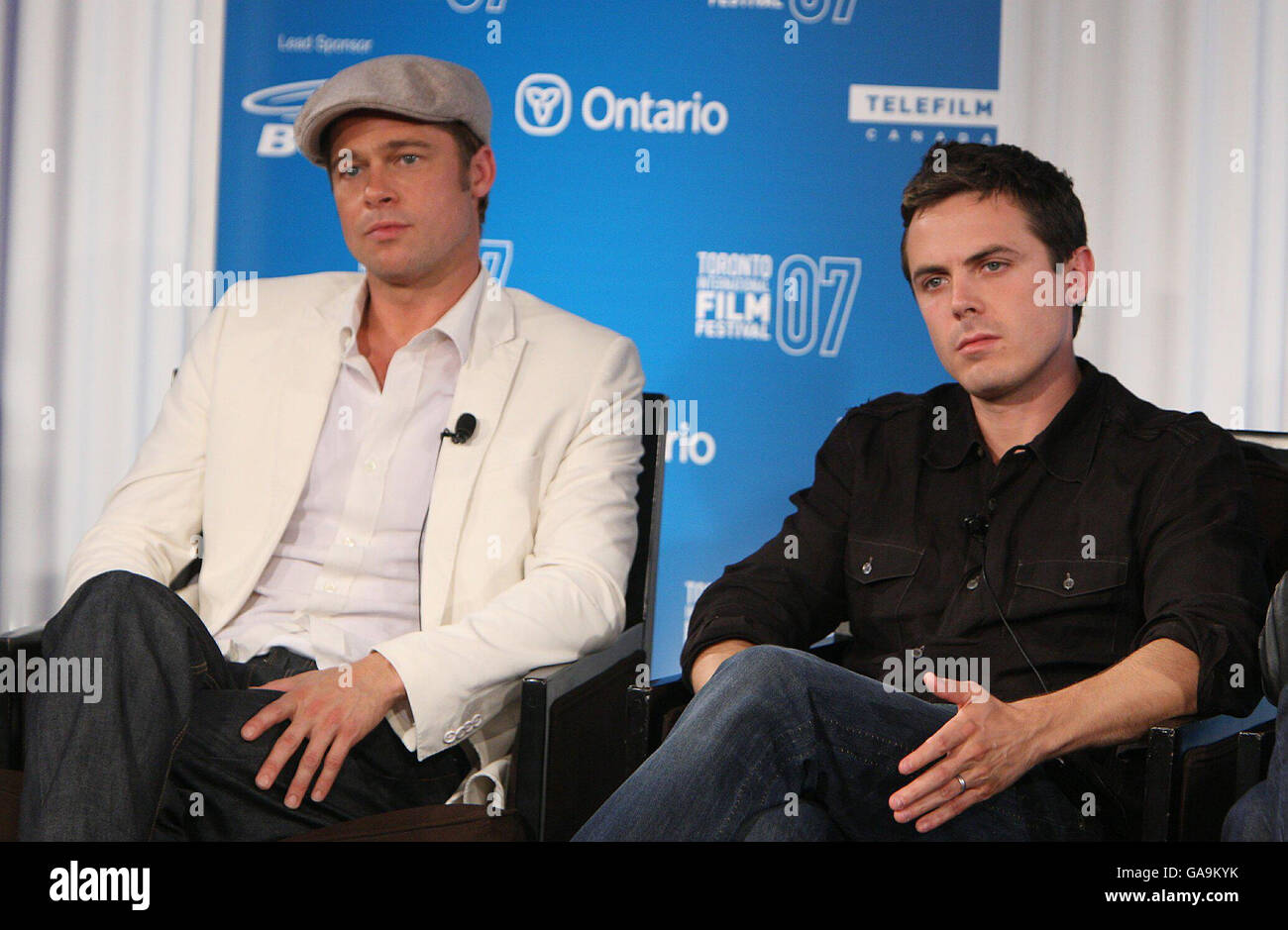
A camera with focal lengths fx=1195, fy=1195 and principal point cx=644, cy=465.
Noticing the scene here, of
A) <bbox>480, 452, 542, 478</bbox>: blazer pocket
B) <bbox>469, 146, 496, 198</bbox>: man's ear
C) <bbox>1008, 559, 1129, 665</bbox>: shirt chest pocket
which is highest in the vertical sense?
<bbox>469, 146, 496, 198</bbox>: man's ear

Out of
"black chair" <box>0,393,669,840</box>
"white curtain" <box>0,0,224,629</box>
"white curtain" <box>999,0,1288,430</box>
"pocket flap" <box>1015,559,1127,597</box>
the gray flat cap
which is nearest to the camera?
"black chair" <box>0,393,669,840</box>

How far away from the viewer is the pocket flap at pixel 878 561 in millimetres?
2213

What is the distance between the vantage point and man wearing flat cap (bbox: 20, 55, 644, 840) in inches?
77.3

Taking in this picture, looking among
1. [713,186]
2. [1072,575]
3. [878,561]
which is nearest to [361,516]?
[878,561]

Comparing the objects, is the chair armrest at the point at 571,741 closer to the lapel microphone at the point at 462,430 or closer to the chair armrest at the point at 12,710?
the lapel microphone at the point at 462,430

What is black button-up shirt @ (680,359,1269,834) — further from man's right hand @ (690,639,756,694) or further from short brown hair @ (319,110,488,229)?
short brown hair @ (319,110,488,229)

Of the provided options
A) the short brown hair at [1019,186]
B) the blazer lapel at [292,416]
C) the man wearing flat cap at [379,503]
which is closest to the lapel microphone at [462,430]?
the man wearing flat cap at [379,503]

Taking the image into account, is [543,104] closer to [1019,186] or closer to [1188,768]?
[1019,186]

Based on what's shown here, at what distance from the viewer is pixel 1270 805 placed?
5.08ft

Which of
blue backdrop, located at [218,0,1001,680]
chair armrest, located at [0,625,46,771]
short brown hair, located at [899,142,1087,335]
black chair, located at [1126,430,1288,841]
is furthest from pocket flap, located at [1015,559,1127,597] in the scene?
chair armrest, located at [0,625,46,771]

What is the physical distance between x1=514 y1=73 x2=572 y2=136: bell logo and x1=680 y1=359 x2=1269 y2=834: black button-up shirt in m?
1.62

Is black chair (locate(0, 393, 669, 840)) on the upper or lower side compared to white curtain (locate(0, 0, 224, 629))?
lower
